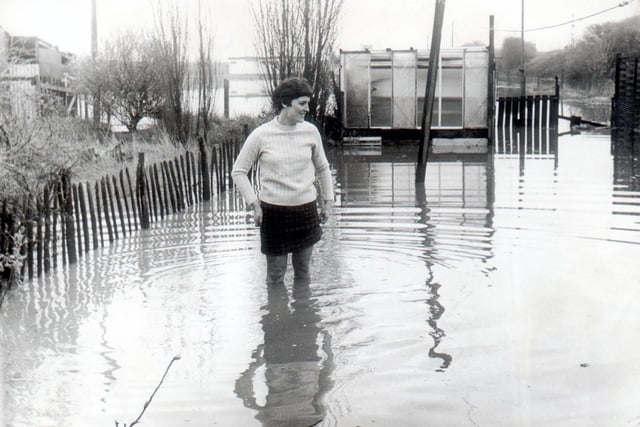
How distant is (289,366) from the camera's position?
217 inches

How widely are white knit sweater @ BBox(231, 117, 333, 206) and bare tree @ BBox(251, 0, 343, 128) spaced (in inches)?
589

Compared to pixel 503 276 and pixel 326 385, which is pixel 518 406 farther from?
pixel 503 276

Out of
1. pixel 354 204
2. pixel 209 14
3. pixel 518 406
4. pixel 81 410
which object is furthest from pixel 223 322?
pixel 209 14

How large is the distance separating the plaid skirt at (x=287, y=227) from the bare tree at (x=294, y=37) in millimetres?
14904

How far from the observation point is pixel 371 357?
561cm

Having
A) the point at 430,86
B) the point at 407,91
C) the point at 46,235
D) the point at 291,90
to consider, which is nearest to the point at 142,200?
the point at 46,235

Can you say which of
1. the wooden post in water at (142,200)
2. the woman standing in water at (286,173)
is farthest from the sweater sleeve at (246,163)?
the wooden post in water at (142,200)

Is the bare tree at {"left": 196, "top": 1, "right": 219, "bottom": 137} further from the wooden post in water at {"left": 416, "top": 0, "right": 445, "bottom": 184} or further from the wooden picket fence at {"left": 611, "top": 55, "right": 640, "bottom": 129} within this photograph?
the wooden picket fence at {"left": 611, "top": 55, "right": 640, "bottom": 129}

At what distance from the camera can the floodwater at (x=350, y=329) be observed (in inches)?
186

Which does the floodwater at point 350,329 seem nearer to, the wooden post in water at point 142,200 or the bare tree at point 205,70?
the wooden post in water at point 142,200

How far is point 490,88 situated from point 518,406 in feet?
78.3

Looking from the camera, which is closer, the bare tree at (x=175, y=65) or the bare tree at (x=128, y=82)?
the bare tree at (x=175, y=65)

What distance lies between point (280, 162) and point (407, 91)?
73.8ft

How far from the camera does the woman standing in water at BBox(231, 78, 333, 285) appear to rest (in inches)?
261
